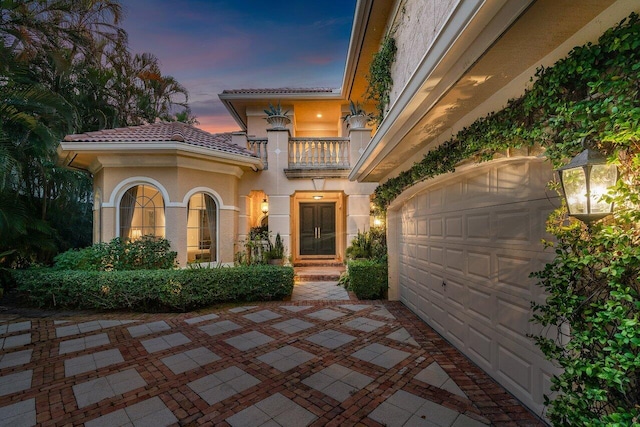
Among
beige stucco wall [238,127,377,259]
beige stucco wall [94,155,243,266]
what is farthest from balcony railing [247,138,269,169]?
beige stucco wall [94,155,243,266]

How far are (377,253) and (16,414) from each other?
292 inches

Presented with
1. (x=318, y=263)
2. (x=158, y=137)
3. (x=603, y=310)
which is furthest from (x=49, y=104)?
(x=603, y=310)

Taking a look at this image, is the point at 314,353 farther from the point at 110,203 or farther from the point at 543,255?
the point at 110,203

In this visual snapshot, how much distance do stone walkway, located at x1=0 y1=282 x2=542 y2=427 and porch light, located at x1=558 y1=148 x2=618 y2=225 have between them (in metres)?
2.29

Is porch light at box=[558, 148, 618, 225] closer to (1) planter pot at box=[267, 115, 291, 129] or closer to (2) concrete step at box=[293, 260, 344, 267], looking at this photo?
(1) planter pot at box=[267, 115, 291, 129]

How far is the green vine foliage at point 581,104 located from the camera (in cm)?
162

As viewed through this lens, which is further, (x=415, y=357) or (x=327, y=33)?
(x=327, y=33)

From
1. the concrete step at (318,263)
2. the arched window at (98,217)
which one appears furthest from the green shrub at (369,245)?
the arched window at (98,217)

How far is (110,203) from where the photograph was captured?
7535 millimetres

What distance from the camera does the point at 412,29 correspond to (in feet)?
16.8

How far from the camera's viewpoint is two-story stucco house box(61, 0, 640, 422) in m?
2.30

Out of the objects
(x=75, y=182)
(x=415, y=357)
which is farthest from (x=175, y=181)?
A: (x=415, y=357)

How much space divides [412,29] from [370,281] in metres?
5.61

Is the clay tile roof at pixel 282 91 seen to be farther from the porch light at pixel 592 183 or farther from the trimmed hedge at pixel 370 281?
the porch light at pixel 592 183
